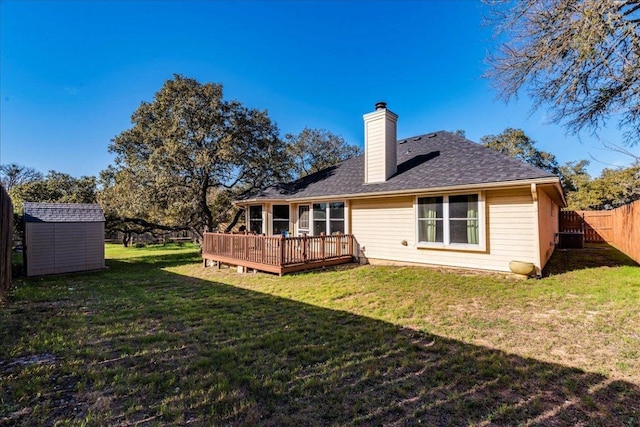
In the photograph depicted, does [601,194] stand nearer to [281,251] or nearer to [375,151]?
[375,151]

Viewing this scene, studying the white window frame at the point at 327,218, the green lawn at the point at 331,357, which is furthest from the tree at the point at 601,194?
the white window frame at the point at 327,218

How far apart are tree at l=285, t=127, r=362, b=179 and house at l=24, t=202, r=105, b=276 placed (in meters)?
19.4

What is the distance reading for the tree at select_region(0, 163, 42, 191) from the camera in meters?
34.3

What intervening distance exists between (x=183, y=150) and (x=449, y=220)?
1102 centimetres

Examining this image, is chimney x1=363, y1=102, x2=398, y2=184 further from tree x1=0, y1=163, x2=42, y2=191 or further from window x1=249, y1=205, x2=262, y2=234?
tree x1=0, y1=163, x2=42, y2=191

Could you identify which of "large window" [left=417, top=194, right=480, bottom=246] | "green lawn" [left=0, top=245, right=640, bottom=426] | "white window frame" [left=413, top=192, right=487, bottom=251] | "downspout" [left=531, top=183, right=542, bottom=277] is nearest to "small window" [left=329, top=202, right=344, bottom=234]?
"white window frame" [left=413, top=192, right=487, bottom=251]

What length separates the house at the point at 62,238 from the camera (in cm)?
948

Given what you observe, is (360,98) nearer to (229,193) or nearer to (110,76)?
(229,193)

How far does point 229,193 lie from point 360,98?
12.1 meters

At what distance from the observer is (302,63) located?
1512 centimetres

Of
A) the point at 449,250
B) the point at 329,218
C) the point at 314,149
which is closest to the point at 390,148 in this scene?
the point at 329,218

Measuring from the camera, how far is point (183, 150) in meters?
12.9

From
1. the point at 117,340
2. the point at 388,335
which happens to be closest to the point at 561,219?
the point at 388,335

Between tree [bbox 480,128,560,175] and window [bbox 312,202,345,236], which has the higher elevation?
tree [bbox 480,128,560,175]
